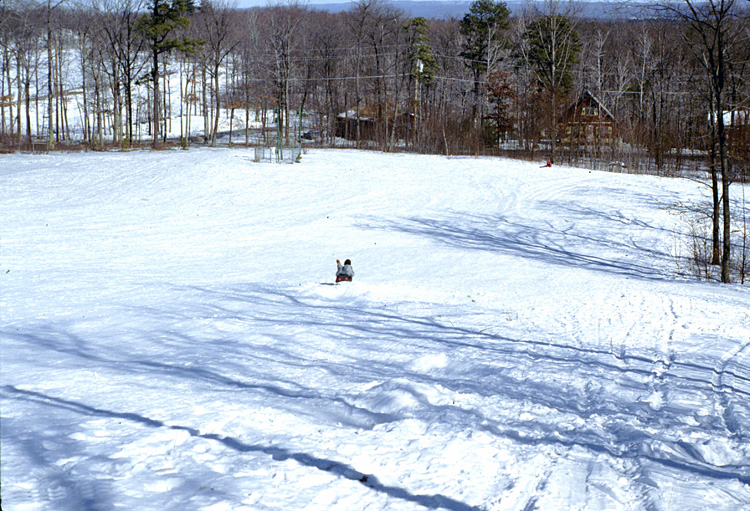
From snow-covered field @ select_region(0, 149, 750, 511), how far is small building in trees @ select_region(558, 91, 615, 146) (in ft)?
85.6

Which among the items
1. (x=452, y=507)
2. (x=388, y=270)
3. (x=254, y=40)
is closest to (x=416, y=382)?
(x=452, y=507)

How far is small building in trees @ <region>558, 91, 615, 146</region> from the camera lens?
4396cm

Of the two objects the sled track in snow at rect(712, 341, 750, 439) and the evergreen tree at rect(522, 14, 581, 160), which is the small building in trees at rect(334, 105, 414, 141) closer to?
the evergreen tree at rect(522, 14, 581, 160)

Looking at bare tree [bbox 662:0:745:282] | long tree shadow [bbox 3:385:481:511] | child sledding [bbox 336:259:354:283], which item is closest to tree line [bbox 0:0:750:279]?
bare tree [bbox 662:0:745:282]

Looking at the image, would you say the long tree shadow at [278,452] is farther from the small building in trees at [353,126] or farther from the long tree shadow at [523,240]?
the small building in trees at [353,126]

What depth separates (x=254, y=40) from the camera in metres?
89.7

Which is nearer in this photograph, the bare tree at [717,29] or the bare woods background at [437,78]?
the bare tree at [717,29]

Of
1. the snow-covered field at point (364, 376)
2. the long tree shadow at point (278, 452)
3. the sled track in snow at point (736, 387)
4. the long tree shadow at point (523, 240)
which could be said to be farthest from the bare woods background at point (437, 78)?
the long tree shadow at point (278, 452)

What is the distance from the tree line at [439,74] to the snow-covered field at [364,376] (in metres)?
6.68

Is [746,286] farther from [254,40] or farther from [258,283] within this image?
[254,40]

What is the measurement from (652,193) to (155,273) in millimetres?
24722

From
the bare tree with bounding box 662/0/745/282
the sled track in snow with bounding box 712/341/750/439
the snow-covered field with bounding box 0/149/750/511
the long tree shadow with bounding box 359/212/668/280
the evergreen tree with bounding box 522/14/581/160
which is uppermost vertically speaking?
the evergreen tree with bounding box 522/14/581/160

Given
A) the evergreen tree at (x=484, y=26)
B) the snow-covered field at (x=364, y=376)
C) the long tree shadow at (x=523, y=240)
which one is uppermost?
the evergreen tree at (x=484, y=26)

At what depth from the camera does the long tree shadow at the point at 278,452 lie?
14.3 ft
